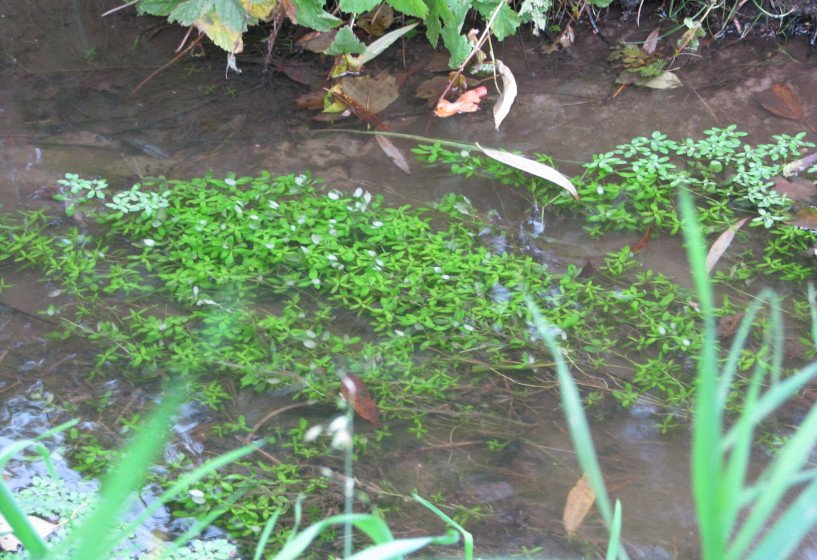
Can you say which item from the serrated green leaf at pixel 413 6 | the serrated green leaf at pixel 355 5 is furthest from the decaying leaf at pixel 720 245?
the serrated green leaf at pixel 355 5

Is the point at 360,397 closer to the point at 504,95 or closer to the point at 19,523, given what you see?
the point at 19,523

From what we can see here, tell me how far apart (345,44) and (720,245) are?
264cm

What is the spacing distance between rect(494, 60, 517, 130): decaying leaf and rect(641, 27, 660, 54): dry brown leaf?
110 centimetres

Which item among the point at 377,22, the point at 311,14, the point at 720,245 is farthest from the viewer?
the point at 377,22

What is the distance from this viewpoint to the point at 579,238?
11.3ft

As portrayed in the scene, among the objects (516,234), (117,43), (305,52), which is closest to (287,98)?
(305,52)

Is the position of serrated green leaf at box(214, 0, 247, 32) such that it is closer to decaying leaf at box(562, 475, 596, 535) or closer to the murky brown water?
the murky brown water

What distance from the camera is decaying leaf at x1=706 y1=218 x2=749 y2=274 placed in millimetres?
3289

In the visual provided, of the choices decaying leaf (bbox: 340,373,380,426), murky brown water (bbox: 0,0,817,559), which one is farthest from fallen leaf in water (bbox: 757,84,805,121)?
decaying leaf (bbox: 340,373,380,426)

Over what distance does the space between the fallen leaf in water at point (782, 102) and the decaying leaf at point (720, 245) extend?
1.21m

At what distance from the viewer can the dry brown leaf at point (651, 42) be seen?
15.4ft

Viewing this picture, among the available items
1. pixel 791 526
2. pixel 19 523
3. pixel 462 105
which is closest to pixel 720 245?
pixel 462 105

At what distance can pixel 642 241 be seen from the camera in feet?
11.1

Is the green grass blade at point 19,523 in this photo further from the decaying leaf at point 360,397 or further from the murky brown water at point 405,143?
the decaying leaf at point 360,397
